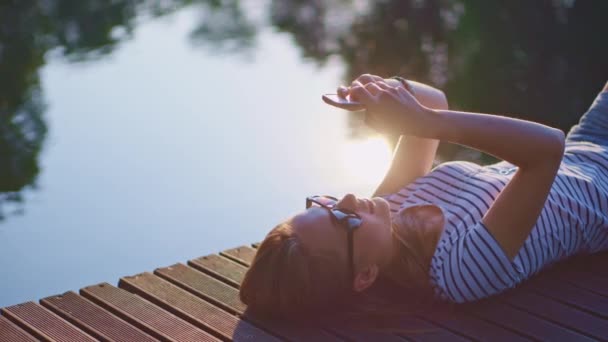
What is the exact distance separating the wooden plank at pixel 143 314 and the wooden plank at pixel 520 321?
2.68 ft

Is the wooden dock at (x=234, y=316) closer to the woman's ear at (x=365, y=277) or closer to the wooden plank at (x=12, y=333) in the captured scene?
the wooden plank at (x=12, y=333)

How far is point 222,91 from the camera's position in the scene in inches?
281

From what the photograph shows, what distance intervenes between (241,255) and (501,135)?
117 centimetres

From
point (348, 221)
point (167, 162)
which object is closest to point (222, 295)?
point (348, 221)

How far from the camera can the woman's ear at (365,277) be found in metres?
2.58

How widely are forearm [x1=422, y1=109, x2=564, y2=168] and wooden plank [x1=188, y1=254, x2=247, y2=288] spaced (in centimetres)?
92

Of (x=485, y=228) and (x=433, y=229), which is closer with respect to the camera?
(x=485, y=228)

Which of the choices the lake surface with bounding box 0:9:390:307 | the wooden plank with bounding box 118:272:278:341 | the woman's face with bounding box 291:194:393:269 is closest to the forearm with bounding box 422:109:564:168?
the woman's face with bounding box 291:194:393:269

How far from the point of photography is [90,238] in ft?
14.8

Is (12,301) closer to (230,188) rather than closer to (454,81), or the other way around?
(230,188)

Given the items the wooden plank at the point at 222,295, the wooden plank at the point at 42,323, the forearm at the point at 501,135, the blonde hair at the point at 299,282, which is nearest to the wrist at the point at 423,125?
the forearm at the point at 501,135

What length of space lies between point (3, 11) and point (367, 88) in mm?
7575

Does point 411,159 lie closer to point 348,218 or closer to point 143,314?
point 348,218

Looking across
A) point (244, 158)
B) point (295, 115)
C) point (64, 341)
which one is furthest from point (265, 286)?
point (295, 115)
